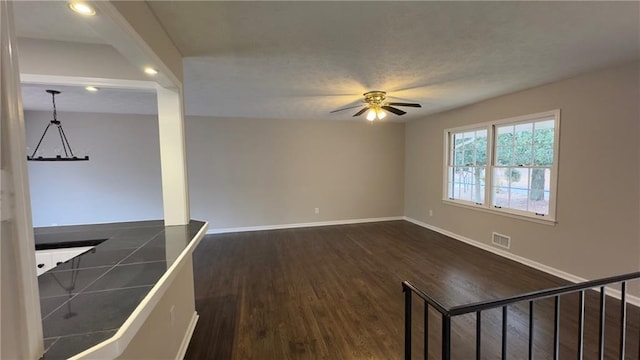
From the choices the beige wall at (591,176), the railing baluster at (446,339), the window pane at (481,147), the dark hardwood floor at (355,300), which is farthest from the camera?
the window pane at (481,147)

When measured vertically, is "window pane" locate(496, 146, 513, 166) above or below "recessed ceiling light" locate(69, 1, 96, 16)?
below

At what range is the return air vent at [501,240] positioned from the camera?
4156mm

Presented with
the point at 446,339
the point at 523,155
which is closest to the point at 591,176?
the point at 523,155

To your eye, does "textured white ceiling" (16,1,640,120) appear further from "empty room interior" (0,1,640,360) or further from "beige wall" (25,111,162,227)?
"beige wall" (25,111,162,227)

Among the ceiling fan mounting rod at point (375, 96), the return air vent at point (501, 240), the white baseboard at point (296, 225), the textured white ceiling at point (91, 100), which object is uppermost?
the textured white ceiling at point (91, 100)

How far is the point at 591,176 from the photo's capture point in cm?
317

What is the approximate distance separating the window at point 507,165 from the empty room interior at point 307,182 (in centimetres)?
3

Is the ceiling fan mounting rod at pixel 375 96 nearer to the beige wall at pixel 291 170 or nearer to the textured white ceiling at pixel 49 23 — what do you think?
the beige wall at pixel 291 170

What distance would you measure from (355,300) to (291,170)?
3.66 m

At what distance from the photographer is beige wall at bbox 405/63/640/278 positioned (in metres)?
2.85

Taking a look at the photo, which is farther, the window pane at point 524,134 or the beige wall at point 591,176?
the window pane at point 524,134

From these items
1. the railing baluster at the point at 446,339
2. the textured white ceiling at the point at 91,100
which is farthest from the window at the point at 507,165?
the textured white ceiling at the point at 91,100

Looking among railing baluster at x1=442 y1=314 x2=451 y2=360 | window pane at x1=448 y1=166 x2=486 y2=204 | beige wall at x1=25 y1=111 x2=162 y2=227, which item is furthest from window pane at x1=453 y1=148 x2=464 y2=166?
beige wall at x1=25 y1=111 x2=162 y2=227

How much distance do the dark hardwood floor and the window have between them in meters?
0.87
